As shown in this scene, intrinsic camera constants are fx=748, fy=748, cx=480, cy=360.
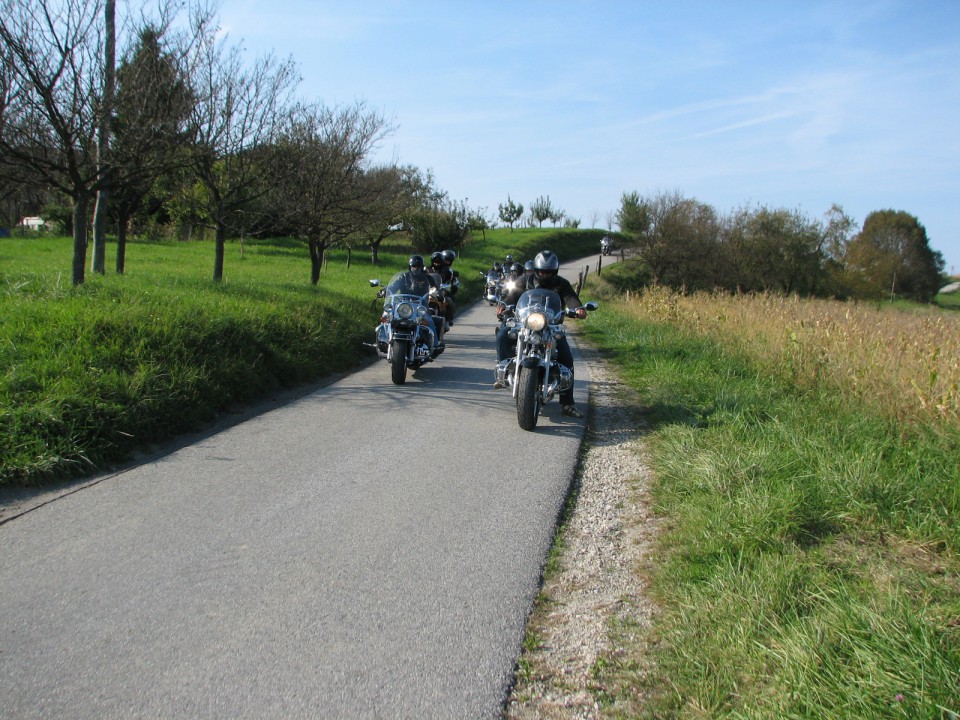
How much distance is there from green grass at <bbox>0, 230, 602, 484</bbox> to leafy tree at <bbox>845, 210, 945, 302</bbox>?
4225cm

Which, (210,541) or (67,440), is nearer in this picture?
(210,541)

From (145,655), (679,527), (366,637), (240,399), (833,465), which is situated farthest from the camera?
(240,399)

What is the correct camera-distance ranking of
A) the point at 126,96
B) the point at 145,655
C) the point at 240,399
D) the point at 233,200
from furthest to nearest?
the point at 233,200 < the point at 126,96 < the point at 240,399 < the point at 145,655

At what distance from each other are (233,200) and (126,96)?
5.79 m

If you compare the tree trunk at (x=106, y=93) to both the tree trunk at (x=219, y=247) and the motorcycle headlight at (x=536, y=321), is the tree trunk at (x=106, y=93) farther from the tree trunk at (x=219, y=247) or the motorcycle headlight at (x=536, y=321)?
the motorcycle headlight at (x=536, y=321)

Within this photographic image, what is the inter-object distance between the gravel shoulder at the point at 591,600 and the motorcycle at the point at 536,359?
3.48 feet

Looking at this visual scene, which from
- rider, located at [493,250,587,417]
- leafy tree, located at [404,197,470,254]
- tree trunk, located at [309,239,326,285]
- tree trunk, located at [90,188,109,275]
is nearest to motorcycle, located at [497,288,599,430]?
rider, located at [493,250,587,417]

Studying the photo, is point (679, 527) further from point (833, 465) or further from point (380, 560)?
point (380, 560)

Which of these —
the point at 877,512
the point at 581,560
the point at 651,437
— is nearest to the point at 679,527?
the point at 581,560

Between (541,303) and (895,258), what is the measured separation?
170 ft

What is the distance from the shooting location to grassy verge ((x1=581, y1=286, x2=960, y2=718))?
2.77 m

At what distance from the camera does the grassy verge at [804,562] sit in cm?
277

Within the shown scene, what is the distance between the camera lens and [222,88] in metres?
14.8

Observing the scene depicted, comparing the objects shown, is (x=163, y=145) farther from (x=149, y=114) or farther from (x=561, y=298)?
(x=561, y=298)
